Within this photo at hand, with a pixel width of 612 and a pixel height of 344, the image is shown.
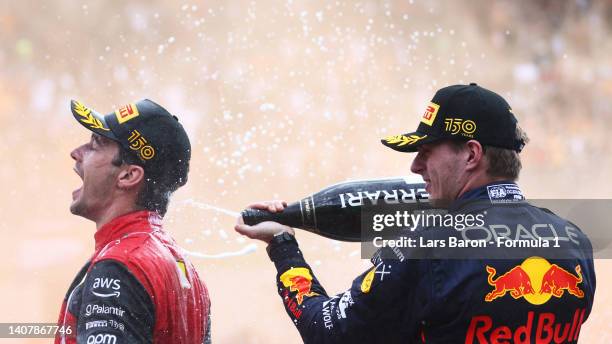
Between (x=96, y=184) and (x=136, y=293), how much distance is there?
0.54 m

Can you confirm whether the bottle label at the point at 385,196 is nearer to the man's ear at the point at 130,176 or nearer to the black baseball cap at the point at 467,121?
the black baseball cap at the point at 467,121

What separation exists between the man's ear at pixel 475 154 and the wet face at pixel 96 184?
4.01ft

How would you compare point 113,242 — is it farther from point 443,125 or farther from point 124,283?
point 443,125

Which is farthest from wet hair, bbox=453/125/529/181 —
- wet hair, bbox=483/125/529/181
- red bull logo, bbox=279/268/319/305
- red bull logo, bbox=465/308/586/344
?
red bull logo, bbox=279/268/319/305

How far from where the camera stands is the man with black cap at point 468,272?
247 centimetres

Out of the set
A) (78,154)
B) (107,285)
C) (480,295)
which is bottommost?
(480,295)

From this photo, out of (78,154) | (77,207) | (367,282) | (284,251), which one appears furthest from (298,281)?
(78,154)

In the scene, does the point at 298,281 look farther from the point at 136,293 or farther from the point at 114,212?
the point at 114,212

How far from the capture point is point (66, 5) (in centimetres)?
872

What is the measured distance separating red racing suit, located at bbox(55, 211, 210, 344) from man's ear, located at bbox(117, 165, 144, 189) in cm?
11

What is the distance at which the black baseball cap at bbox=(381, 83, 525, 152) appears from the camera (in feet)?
8.63

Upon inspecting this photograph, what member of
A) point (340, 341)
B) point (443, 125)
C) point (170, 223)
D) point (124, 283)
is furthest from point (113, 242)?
point (170, 223)

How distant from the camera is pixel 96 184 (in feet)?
9.86

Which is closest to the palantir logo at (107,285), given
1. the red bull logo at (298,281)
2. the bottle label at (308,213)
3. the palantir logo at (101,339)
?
the palantir logo at (101,339)
